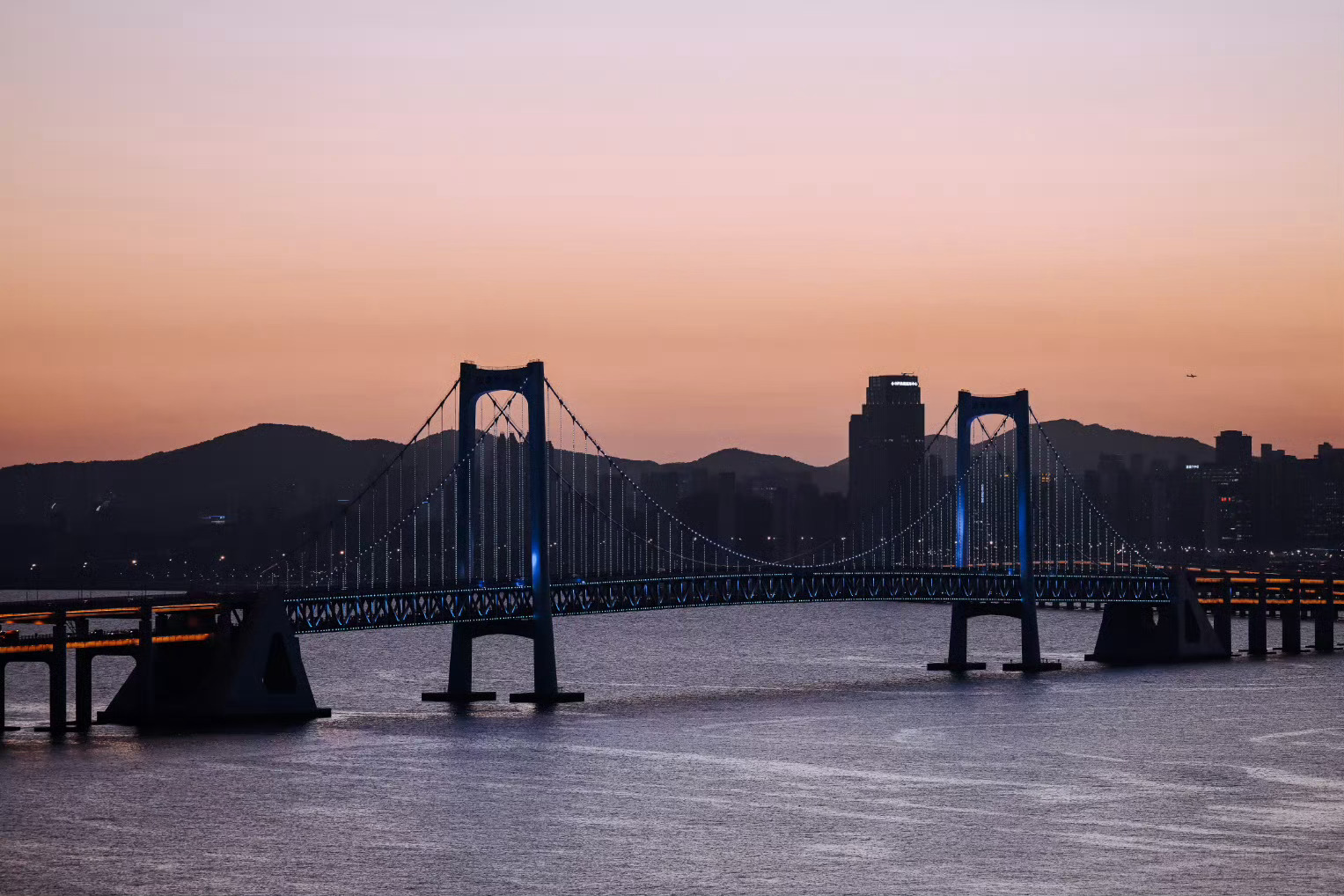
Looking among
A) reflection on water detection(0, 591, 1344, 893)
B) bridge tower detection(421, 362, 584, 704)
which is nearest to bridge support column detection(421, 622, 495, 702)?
bridge tower detection(421, 362, 584, 704)

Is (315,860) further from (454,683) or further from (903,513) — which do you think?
(903,513)

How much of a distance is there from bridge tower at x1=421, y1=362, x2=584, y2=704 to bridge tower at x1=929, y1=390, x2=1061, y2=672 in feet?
74.4

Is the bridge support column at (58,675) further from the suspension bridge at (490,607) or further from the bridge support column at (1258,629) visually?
the bridge support column at (1258,629)

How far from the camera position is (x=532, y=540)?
210 feet

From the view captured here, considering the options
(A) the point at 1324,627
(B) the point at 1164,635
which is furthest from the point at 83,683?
(A) the point at 1324,627

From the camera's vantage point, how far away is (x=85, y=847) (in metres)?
39.5

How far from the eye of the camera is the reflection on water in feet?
123

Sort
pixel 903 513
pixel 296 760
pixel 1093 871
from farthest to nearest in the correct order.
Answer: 1. pixel 903 513
2. pixel 296 760
3. pixel 1093 871

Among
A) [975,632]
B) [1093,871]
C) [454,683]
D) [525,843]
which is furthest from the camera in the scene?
[975,632]

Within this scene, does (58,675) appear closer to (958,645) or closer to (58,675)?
(58,675)

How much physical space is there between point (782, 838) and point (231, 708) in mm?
20849

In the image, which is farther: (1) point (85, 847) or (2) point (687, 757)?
(2) point (687, 757)

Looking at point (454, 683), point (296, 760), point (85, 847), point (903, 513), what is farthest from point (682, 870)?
point (903, 513)

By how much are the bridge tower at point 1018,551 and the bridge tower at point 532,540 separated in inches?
893
